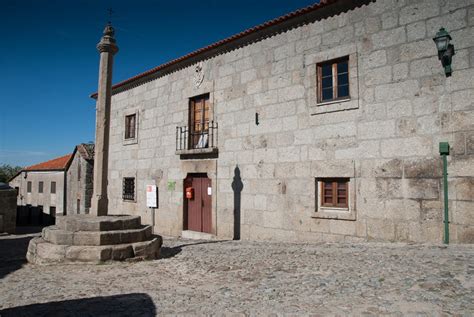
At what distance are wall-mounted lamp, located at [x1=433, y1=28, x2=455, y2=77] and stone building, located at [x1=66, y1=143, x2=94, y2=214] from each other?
49.1 ft

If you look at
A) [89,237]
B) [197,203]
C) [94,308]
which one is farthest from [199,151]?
[94,308]

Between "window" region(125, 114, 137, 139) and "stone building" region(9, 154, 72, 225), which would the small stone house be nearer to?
"stone building" region(9, 154, 72, 225)

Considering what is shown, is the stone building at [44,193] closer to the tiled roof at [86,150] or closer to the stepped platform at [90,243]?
the tiled roof at [86,150]

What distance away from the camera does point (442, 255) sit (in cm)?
470

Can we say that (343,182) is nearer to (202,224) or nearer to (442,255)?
(442,255)

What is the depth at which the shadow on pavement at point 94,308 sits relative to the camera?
329cm

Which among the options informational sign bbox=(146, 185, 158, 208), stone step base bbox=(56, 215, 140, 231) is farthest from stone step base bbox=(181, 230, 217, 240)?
stone step base bbox=(56, 215, 140, 231)

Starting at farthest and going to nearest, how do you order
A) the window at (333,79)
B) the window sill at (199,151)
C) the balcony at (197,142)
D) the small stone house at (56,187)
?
the small stone house at (56,187) < the balcony at (197,142) < the window sill at (199,151) < the window at (333,79)

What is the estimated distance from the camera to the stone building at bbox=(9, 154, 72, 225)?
1997 centimetres

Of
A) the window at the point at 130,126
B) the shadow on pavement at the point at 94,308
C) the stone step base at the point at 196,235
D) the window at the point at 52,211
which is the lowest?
the window at the point at 52,211

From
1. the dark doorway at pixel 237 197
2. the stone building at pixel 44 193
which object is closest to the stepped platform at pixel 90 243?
the dark doorway at pixel 237 197

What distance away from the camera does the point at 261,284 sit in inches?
160

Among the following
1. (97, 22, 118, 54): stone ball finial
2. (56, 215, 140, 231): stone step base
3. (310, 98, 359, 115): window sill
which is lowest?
(56, 215, 140, 231): stone step base

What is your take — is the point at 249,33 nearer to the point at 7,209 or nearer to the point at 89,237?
the point at 89,237
